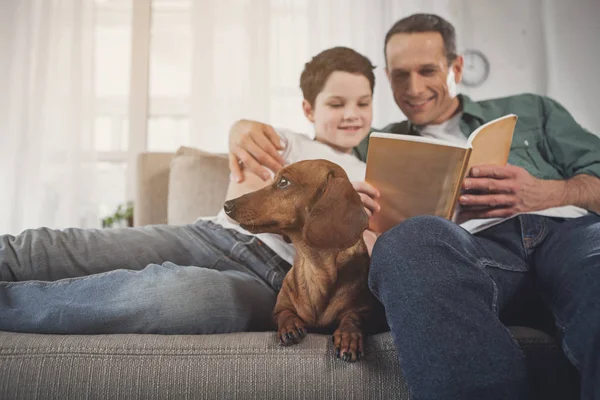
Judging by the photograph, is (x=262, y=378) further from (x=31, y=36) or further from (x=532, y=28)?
(x=31, y=36)

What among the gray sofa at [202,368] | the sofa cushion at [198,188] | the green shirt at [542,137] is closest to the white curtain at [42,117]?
the sofa cushion at [198,188]

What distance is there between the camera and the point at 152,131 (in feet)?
8.50

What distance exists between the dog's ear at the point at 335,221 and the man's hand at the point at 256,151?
15.8 inches

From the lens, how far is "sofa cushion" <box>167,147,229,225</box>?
1618mm

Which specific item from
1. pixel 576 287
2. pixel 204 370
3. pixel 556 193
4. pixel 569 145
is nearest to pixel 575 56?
pixel 569 145

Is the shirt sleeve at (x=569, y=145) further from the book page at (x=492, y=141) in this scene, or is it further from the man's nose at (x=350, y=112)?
the man's nose at (x=350, y=112)

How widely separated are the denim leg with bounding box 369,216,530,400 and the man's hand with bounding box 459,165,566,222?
0.87 feet

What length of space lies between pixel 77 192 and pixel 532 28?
2334 millimetres

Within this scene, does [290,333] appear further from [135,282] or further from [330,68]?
[330,68]

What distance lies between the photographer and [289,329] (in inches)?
31.1

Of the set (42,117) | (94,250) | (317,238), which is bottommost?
(94,250)

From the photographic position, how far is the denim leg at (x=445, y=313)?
0.58 m

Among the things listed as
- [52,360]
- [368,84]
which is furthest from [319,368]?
[368,84]

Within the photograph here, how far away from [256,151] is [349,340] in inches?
23.9
